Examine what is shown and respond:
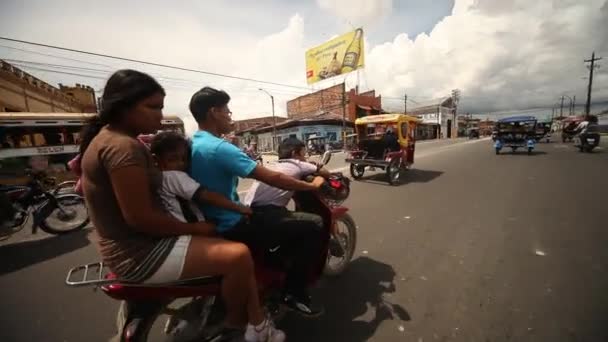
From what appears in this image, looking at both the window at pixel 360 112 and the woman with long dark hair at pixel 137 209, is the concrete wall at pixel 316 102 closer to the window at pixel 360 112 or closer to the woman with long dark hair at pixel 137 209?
the window at pixel 360 112

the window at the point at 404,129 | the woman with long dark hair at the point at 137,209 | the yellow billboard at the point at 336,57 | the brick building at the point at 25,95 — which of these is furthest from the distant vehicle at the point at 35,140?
the yellow billboard at the point at 336,57

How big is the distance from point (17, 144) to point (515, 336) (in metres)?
12.8

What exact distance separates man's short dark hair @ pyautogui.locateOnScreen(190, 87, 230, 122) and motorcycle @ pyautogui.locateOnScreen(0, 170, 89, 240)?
4.52 metres

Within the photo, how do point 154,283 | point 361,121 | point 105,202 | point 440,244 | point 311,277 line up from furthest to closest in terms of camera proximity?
point 361,121 < point 440,244 < point 311,277 < point 154,283 < point 105,202

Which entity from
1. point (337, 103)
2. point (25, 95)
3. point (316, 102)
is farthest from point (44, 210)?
point (316, 102)

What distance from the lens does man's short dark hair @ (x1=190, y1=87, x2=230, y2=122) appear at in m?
1.77

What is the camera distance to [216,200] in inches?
65.1

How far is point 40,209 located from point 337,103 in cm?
3350

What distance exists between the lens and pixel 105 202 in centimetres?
129

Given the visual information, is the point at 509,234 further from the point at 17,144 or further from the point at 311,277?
the point at 17,144

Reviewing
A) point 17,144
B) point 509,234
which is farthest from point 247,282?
point 17,144

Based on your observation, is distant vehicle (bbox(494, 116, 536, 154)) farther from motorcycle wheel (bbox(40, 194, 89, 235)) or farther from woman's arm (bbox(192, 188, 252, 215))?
motorcycle wheel (bbox(40, 194, 89, 235))

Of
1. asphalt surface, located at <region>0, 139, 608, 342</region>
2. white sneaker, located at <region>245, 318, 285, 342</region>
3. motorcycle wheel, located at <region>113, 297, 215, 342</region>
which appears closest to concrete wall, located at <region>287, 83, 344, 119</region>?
asphalt surface, located at <region>0, 139, 608, 342</region>

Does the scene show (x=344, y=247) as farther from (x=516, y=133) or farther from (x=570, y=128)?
(x=570, y=128)
